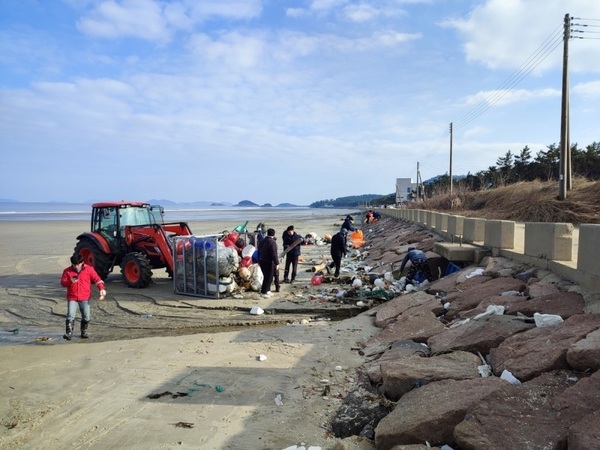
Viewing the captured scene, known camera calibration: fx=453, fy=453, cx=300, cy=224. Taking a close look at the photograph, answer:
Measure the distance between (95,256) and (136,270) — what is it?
52.0 inches

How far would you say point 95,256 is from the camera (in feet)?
38.4

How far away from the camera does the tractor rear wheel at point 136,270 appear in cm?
1116

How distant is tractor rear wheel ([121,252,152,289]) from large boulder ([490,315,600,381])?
346 inches

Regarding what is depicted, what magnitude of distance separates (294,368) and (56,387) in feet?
9.24

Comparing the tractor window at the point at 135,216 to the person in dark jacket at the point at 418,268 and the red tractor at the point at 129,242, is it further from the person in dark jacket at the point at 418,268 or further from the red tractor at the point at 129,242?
the person in dark jacket at the point at 418,268

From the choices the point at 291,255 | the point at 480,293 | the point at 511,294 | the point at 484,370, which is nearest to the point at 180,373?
the point at 484,370

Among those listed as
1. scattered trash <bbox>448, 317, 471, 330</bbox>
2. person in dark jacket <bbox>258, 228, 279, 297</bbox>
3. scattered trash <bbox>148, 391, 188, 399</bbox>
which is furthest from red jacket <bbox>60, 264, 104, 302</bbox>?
scattered trash <bbox>448, 317, 471, 330</bbox>

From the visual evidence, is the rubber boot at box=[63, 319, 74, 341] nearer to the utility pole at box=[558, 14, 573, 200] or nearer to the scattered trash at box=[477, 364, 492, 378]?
the scattered trash at box=[477, 364, 492, 378]

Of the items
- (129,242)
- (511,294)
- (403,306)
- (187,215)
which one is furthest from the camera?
(187,215)

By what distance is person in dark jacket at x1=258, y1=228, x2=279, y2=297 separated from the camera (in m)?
10.1

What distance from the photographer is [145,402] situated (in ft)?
15.8

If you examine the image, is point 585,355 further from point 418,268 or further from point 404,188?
point 404,188

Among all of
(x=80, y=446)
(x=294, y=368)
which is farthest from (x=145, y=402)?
(x=294, y=368)

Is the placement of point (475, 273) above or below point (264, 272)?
above
